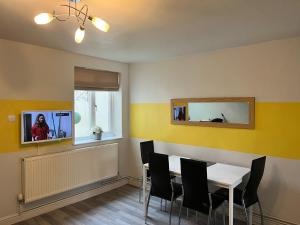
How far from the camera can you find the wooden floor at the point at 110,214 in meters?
3.21

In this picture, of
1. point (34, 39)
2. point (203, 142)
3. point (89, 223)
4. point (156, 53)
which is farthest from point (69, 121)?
point (203, 142)

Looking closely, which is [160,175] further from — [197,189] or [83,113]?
[83,113]

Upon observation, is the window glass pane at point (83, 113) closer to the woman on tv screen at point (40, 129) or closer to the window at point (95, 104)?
the window at point (95, 104)

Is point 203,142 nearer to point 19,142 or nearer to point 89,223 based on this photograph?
point 89,223

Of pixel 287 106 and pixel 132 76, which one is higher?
pixel 132 76

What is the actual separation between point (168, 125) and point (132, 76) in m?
1.26

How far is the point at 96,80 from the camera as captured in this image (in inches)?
164

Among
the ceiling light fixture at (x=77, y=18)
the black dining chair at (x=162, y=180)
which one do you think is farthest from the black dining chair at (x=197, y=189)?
the ceiling light fixture at (x=77, y=18)

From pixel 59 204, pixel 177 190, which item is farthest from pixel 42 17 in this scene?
pixel 59 204

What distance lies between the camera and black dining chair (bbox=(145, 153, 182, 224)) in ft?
9.77

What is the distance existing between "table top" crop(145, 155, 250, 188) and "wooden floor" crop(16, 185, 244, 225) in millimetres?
760

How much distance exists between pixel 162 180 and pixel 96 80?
2143mm

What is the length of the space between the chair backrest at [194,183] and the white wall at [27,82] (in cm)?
198

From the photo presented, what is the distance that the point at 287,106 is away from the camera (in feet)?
9.55
